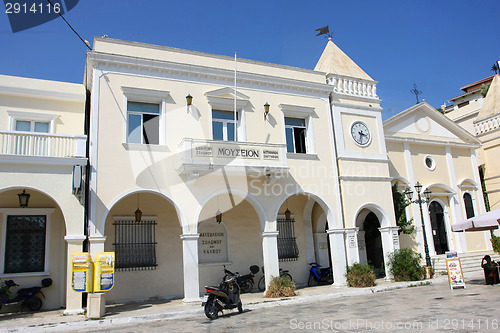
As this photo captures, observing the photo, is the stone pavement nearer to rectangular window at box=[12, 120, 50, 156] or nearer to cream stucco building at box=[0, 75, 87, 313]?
cream stucco building at box=[0, 75, 87, 313]

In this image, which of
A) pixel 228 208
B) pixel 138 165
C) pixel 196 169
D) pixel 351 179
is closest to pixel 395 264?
pixel 351 179

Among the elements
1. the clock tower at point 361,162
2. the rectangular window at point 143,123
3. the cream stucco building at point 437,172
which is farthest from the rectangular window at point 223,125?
the cream stucco building at point 437,172

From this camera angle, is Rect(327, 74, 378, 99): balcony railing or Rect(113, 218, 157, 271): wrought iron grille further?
Rect(327, 74, 378, 99): balcony railing

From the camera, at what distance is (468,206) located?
2156 cm

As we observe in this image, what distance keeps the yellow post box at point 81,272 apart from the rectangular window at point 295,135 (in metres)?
8.47

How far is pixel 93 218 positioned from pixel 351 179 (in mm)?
9984

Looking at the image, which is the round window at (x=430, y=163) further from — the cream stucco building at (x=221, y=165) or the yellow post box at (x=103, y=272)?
the yellow post box at (x=103, y=272)

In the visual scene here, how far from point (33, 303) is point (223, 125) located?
8528 millimetres

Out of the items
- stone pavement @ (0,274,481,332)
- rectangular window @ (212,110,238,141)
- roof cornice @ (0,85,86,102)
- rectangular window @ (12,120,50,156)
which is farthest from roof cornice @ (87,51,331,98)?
stone pavement @ (0,274,481,332)

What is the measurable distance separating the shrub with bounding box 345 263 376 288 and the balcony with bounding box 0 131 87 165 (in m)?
10.2

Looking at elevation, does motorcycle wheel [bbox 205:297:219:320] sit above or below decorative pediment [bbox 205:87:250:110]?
below

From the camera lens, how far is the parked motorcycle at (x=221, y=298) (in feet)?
33.8

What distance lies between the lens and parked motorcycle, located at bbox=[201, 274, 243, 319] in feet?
33.8

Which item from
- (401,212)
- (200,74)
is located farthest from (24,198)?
(401,212)
